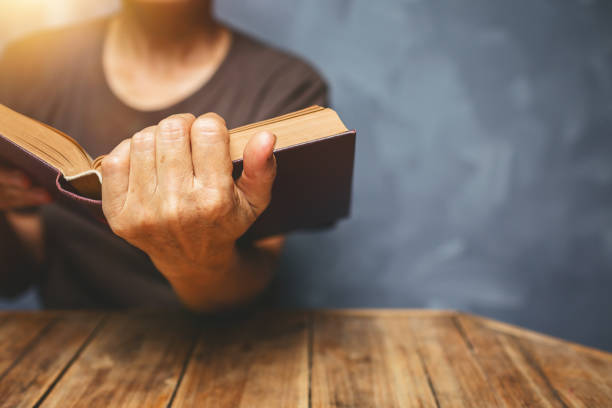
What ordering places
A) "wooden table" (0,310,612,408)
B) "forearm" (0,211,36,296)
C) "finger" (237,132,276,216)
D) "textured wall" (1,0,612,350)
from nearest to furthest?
1. "finger" (237,132,276,216)
2. "wooden table" (0,310,612,408)
3. "forearm" (0,211,36,296)
4. "textured wall" (1,0,612,350)

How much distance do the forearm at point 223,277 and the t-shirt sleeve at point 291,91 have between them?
0.23m

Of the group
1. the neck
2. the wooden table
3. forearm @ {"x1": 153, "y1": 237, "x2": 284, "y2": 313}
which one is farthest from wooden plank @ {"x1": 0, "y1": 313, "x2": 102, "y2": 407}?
the neck

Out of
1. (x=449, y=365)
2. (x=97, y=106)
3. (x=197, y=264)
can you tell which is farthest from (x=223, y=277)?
(x=97, y=106)

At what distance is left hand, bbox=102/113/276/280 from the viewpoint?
40 centimetres

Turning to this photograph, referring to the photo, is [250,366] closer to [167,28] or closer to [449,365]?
[449,365]

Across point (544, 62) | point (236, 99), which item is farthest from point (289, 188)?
point (544, 62)

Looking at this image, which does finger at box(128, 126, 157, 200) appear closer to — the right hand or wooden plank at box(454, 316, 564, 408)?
the right hand

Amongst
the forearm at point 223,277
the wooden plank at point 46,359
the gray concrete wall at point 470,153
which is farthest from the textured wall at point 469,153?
the wooden plank at point 46,359

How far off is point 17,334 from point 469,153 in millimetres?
984

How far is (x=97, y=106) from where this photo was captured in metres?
0.80

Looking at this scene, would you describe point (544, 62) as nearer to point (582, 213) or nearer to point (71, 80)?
point (582, 213)

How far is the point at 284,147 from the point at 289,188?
0.11 meters

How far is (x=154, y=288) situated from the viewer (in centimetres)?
89

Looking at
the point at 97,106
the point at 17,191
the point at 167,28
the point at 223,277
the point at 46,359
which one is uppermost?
the point at 167,28
